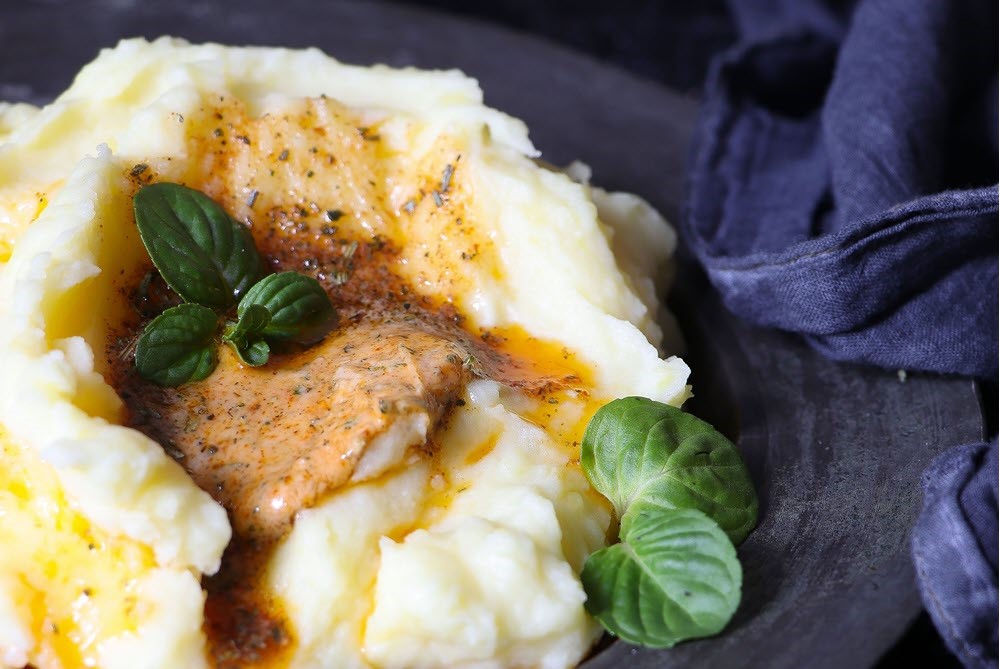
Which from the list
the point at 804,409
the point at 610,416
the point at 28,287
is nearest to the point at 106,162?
the point at 28,287

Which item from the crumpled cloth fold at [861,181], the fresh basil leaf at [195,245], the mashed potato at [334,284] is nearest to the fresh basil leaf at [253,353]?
the fresh basil leaf at [195,245]

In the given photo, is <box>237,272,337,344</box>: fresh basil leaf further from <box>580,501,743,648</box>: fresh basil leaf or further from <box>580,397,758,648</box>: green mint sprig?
<box>580,501,743,648</box>: fresh basil leaf

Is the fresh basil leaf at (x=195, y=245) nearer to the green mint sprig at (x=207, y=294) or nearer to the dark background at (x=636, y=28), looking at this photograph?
the green mint sprig at (x=207, y=294)

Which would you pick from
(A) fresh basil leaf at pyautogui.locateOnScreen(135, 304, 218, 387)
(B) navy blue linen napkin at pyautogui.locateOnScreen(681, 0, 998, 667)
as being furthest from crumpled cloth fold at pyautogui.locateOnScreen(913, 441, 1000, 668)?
(A) fresh basil leaf at pyautogui.locateOnScreen(135, 304, 218, 387)

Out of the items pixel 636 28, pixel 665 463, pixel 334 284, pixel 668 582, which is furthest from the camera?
pixel 636 28

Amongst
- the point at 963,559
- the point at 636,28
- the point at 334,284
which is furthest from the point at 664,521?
the point at 636,28

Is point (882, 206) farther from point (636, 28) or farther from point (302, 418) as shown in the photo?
point (636, 28)

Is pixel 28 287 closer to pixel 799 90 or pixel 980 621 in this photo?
pixel 980 621

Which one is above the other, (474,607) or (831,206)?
(831,206)
